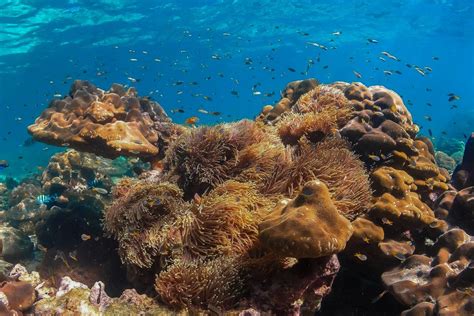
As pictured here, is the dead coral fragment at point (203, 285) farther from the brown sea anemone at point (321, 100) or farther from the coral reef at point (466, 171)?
the coral reef at point (466, 171)

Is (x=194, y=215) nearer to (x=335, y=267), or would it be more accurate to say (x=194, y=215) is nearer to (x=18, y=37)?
(x=335, y=267)

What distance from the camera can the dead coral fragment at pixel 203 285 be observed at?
4156 millimetres

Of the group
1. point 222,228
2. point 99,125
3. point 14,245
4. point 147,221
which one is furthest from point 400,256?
point 14,245

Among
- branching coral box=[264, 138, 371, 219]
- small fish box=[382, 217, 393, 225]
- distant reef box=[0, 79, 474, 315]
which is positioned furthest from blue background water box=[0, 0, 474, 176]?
small fish box=[382, 217, 393, 225]

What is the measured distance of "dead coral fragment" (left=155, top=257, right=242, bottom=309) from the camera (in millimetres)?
4156

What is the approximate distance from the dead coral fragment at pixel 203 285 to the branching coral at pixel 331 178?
1.62m

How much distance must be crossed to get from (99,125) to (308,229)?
578cm

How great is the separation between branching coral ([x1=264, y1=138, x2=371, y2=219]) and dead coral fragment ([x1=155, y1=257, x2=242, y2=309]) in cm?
162

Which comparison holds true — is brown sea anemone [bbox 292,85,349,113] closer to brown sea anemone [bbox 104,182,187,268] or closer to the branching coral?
the branching coral

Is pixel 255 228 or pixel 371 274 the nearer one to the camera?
pixel 255 228

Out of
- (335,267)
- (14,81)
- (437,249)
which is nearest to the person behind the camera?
(335,267)

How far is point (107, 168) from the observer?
1414 cm

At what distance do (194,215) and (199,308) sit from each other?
118cm

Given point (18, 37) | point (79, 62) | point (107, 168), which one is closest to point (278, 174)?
point (107, 168)
